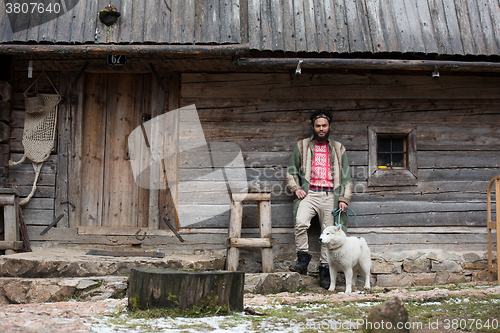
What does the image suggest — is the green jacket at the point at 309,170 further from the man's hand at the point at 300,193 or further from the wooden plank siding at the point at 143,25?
the wooden plank siding at the point at 143,25

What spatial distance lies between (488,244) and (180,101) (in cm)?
461

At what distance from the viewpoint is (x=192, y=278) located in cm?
332

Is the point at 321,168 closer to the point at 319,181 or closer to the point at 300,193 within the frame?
the point at 319,181

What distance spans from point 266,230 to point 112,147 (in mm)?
2568

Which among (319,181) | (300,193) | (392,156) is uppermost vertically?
(392,156)

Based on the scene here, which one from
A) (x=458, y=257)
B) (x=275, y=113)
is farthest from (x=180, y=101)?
(x=458, y=257)

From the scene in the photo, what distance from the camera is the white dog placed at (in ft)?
16.5

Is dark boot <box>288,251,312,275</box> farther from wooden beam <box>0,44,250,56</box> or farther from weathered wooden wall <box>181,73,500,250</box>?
wooden beam <box>0,44,250,56</box>

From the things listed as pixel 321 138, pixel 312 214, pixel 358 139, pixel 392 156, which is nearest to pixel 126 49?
pixel 321 138

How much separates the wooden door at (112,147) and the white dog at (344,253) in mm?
2703

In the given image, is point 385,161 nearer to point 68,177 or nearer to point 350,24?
point 350,24

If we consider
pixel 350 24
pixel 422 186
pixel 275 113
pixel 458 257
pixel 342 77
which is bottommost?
pixel 458 257

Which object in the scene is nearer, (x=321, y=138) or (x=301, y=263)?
(x=301, y=263)

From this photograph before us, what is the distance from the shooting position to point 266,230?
552 centimetres
